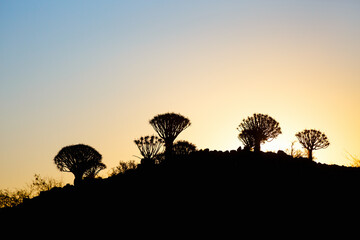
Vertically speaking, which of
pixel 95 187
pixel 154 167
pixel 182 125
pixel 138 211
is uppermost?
pixel 182 125

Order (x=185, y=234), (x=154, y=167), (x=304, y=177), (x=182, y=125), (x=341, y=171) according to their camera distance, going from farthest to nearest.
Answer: (x=182, y=125)
(x=154, y=167)
(x=341, y=171)
(x=304, y=177)
(x=185, y=234)

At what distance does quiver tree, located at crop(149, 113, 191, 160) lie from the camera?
27.6 m

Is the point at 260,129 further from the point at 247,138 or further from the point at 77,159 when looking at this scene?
the point at 77,159

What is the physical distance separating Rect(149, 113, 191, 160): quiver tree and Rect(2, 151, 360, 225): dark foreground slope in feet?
34.4

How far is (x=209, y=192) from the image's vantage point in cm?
1277

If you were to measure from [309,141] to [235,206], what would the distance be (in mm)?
22715

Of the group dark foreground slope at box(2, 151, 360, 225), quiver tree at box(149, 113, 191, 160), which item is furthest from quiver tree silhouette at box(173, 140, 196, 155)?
dark foreground slope at box(2, 151, 360, 225)

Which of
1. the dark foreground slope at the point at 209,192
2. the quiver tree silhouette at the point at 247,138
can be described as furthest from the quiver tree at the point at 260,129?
the dark foreground slope at the point at 209,192

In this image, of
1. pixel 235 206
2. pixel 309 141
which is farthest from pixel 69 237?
pixel 309 141

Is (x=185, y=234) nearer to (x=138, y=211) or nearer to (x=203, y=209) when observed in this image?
(x=203, y=209)

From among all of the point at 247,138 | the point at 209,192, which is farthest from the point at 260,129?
A: the point at 209,192

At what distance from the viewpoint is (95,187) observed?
15.7m

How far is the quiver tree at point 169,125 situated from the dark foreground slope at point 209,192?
1050 cm

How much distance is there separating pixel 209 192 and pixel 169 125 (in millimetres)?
15137
